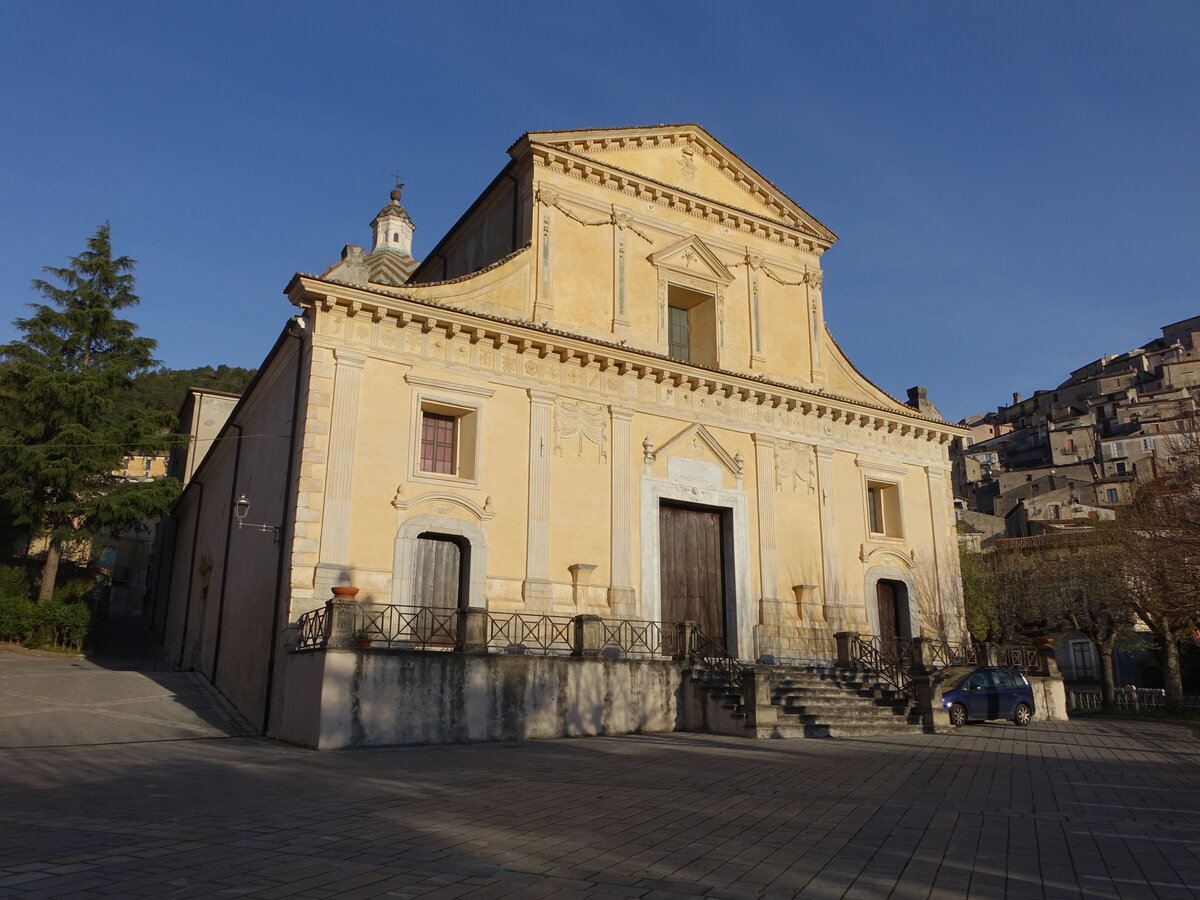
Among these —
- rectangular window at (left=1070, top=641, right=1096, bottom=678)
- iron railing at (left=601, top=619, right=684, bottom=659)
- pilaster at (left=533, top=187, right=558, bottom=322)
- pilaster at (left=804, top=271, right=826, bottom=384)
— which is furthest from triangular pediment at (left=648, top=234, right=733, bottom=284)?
rectangular window at (left=1070, top=641, right=1096, bottom=678)

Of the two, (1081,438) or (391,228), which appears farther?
(1081,438)

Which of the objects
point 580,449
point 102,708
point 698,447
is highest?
point 698,447

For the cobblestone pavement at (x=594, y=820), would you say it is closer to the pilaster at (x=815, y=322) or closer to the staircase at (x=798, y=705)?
the staircase at (x=798, y=705)

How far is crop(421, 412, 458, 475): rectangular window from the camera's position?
1727cm

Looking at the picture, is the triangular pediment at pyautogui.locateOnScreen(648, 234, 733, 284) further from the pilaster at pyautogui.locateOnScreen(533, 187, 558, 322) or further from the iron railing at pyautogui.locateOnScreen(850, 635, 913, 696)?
the iron railing at pyautogui.locateOnScreen(850, 635, 913, 696)

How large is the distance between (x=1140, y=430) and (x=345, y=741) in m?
74.8

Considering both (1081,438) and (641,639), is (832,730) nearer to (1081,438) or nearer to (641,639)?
(641,639)

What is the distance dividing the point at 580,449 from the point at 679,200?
7442 mm

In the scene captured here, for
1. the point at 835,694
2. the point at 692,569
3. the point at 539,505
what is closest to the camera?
the point at 835,694

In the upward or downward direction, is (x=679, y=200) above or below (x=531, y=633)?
above

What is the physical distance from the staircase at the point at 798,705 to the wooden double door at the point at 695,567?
241cm

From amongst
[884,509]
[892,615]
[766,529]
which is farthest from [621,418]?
[892,615]

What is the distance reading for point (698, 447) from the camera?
20.3 meters

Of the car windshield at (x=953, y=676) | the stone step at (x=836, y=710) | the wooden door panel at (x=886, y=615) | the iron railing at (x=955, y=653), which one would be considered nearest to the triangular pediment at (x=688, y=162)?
the wooden door panel at (x=886, y=615)
